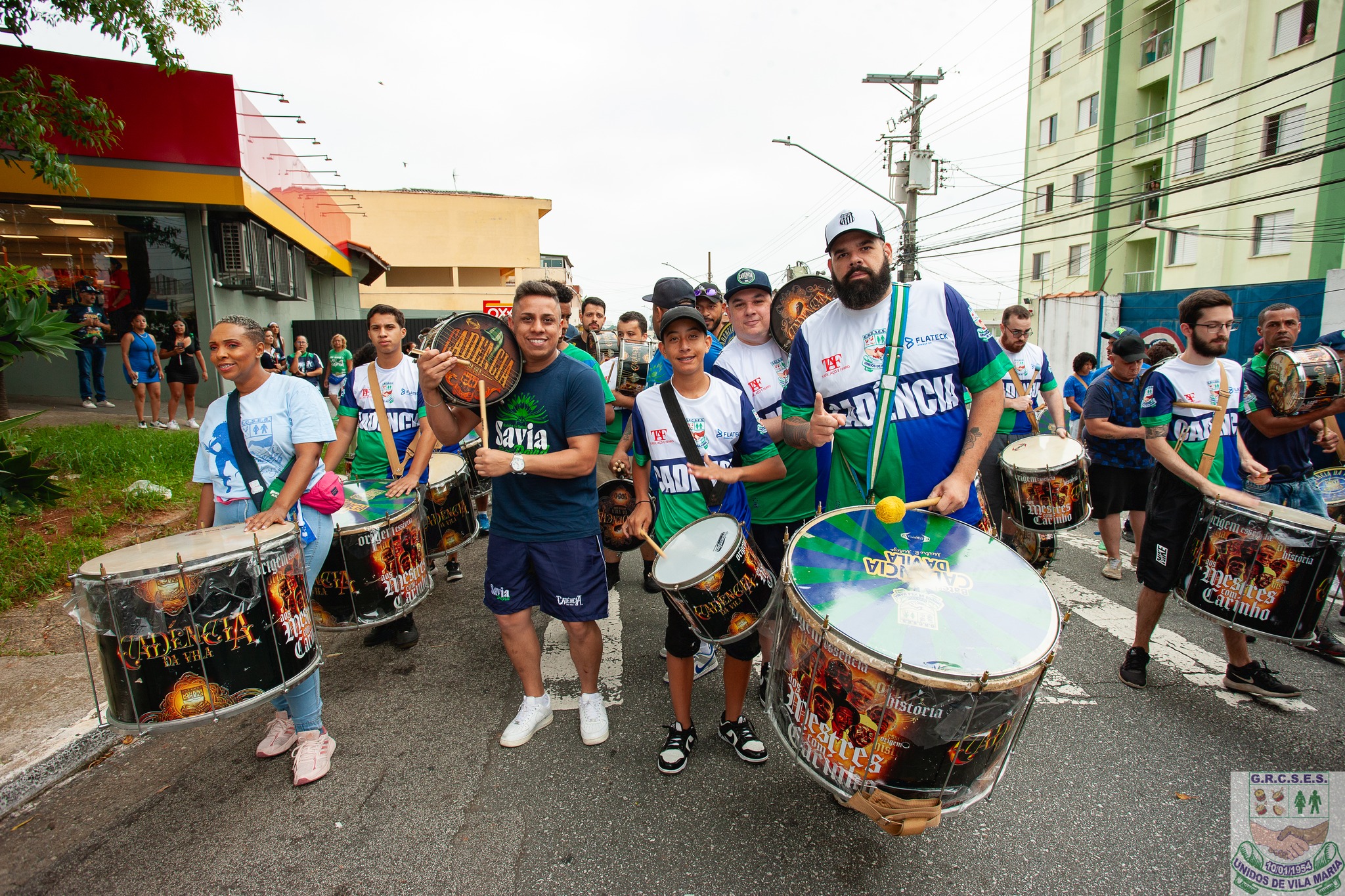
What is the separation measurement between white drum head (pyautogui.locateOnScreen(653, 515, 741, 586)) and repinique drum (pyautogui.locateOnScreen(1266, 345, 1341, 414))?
3344 millimetres

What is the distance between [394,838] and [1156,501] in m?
4.20

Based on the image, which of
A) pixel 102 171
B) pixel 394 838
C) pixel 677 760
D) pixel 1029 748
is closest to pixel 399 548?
pixel 394 838

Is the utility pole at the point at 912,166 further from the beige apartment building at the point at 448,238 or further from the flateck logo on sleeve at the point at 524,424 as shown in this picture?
the beige apartment building at the point at 448,238

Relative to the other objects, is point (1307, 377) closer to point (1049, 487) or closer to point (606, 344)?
point (1049, 487)

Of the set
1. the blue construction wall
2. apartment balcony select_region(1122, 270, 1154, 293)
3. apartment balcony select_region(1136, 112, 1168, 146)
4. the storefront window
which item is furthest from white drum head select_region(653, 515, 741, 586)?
apartment balcony select_region(1136, 112, 1168, 146)

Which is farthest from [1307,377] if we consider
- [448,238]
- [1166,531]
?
[448,238]

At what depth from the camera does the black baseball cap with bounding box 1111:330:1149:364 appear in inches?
205

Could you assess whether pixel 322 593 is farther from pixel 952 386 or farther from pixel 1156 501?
pixel 1156 501

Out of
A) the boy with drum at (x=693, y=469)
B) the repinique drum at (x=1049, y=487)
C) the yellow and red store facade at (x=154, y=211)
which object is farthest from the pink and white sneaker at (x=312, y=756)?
the yellow and red store facade at (x=154, y=211)

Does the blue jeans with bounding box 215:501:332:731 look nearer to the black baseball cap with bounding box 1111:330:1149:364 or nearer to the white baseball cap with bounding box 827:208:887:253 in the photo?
the white baseball cap with bounding box 827:208:887:253

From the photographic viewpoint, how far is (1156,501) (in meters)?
3.71

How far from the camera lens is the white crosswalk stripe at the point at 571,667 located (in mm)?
3684

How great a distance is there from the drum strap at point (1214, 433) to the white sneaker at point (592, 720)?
329cm

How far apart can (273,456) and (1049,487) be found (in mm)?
4833
